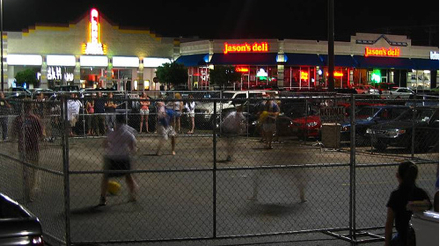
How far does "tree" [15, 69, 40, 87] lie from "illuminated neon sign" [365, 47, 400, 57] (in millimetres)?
30442

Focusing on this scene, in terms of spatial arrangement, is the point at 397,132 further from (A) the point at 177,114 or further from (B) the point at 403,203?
(B) the point at 403,203

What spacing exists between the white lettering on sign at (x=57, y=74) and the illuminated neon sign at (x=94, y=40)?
3251mm

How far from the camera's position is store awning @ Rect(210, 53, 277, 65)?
46.6m

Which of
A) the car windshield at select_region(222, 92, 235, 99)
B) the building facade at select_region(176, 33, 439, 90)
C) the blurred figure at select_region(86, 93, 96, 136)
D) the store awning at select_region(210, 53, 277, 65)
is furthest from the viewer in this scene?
the building facade at select_region(176, 33, 439, 90)

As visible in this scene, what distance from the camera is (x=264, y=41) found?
47.1 metres

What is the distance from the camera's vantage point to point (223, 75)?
45.0m

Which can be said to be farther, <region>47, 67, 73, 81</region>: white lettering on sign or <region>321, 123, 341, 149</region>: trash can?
<region>47, 67, 73, 81</region>: white lettering on sign

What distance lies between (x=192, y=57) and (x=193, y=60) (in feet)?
2.66

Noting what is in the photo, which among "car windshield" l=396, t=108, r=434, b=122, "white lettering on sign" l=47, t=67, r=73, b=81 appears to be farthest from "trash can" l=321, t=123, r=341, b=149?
"white lettering on sign" l=47, t=67, r=73, b=81

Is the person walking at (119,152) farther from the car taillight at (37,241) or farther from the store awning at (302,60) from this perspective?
the store awning at (302,60)

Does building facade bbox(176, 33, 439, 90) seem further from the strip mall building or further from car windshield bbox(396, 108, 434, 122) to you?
car windshield bbox(396, 108, 434, 122)

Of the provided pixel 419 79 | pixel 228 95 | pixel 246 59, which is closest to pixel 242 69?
pixel 246 59

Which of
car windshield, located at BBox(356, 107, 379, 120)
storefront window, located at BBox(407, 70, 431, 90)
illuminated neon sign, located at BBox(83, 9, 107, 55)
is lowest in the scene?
car windshield, located at BBox(356, 107, 379, 120)

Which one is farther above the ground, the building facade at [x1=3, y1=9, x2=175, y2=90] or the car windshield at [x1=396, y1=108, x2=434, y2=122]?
the building facade at [x1=3, y1=9, x2=175, y2=90]
